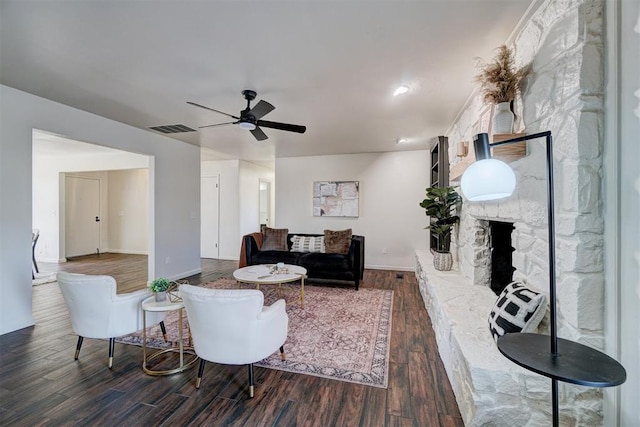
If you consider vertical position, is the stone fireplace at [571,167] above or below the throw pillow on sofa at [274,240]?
above

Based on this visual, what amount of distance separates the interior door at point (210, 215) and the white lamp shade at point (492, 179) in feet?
22.4

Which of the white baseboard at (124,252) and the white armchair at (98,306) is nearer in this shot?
the white armchair at (98,306)

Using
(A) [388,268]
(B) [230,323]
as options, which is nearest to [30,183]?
(B) [230,323]

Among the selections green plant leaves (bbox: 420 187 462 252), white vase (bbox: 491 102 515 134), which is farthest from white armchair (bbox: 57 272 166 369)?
green plant leaves (bbox: 420 187 462 252)

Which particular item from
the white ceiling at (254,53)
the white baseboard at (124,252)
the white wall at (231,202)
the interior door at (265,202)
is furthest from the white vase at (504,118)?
the white baseboard at (124,252)

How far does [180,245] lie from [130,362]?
10.3 ft

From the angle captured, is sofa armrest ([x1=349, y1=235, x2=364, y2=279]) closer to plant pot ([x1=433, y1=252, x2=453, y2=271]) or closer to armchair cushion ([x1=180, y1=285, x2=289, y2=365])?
plant pot ([x1=433, y1=252, x2=453, y2=271])

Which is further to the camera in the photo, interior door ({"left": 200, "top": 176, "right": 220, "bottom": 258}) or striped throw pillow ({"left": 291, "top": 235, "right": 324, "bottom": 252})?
interior door ({"left": 200, "top": 176, "right": 220, "bottom": 258})

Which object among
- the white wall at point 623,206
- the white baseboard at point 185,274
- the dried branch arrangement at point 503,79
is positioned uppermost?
the dried branch arrangement at point 503,79

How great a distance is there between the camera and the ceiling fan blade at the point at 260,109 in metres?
2.68

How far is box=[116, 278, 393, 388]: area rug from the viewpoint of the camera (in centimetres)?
231

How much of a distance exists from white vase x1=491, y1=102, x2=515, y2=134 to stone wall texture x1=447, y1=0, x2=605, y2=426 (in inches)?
6.8

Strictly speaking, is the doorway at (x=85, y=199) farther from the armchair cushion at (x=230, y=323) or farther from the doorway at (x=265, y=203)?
the armchair cushion at (x=230, y=323)

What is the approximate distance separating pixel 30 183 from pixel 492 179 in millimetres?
4453
